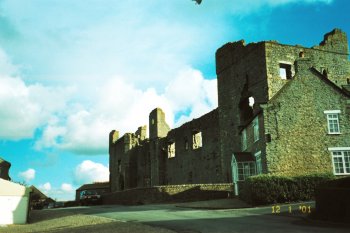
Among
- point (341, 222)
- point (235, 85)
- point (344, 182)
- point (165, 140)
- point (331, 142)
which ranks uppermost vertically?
point (235, 85)

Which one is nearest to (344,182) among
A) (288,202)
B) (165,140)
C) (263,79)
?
(288,202)

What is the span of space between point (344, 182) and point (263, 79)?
54.5ft

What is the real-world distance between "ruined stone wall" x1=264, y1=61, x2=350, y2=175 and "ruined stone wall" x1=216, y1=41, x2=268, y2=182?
14.4 feet

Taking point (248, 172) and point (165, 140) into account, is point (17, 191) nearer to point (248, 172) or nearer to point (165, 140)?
point (248, 172)

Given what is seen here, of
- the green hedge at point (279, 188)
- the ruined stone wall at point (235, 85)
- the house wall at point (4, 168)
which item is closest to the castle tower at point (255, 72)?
the ruined stone wall at point (235, 85)

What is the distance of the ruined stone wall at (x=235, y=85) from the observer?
104 feet

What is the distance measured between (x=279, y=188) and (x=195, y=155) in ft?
60.2

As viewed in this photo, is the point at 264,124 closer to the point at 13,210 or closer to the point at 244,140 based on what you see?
the point at 244,140

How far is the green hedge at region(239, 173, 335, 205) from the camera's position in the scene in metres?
21.2

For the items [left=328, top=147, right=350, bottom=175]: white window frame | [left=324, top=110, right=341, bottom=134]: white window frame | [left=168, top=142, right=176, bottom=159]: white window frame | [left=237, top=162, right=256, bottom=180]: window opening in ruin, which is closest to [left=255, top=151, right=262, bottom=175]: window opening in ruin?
[left=237, top=162, right=256, bottom=180]: window opening in ruin

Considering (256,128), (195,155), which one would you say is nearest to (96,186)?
(195,155)

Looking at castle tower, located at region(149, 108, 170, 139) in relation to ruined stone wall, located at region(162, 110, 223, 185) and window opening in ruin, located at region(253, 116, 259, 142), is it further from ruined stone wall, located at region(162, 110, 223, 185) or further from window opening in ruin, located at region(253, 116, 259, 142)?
window opening in ruin, located at region(253, 116, 259, 142)

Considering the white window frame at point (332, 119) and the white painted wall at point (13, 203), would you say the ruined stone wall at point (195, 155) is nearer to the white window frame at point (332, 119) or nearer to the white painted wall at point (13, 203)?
the white window frame at point (332, 119)

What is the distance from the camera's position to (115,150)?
57.4m
